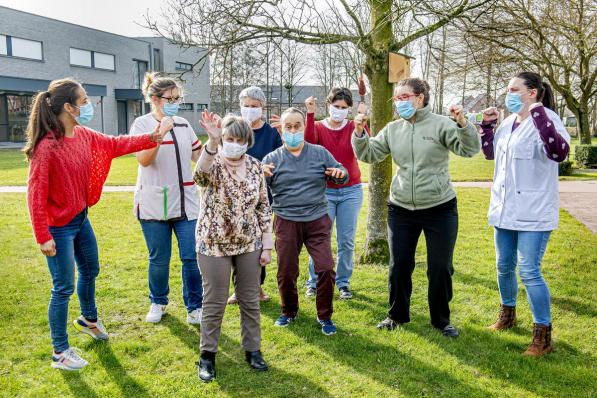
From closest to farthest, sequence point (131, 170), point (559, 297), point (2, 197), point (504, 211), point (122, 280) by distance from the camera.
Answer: point (504, 211) < point (559, 297) < point (122, 280) < point (2, 197) < point (131, 170)

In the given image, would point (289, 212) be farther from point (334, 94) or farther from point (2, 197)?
point (2, 197)

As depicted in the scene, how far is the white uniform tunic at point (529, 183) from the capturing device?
4.07 metres

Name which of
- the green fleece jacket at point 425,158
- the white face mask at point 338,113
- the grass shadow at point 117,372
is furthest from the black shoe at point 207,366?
the white face mask at point 338,113

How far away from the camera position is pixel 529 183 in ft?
13.5

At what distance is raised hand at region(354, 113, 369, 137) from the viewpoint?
4.46 metres

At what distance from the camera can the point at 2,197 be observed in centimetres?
1268

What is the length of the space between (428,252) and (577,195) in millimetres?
10441

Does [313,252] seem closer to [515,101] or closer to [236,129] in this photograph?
[236,129]

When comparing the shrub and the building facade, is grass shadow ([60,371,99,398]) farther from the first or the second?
the building facade

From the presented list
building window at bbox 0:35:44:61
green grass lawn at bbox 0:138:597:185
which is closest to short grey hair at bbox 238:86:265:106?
green grass lawn at bbox 0:138:597:185

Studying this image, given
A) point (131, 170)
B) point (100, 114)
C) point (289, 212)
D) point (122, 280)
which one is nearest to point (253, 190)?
point (289, 212)

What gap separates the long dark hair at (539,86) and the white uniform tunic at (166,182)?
2.75 metres

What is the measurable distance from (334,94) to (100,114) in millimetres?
37082

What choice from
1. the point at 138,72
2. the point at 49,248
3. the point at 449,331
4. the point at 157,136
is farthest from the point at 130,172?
the point at 138,72
